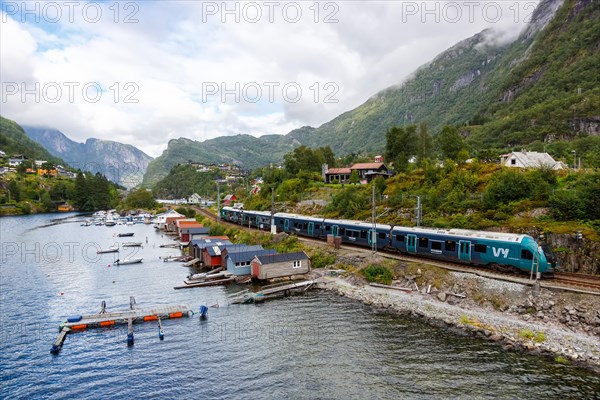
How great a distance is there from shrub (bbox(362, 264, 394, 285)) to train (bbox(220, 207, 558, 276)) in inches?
158

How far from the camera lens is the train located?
29359mm

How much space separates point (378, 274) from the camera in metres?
37.2

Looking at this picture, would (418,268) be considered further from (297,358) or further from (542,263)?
(297,358)

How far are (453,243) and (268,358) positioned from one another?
68.1 feet

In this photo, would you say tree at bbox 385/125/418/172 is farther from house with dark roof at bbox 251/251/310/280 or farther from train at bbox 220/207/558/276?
house with dark roof at bbox 251/251/310/280

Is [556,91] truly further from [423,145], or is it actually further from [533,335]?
[533,335]

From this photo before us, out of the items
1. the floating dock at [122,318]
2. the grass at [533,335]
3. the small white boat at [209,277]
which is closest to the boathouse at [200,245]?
the small white boat at [209,277]

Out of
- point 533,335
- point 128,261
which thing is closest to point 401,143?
point 128,261

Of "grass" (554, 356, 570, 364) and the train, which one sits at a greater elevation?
the train

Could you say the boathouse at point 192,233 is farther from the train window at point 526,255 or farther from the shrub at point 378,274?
the train window at point 526,255

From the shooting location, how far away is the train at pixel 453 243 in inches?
1156

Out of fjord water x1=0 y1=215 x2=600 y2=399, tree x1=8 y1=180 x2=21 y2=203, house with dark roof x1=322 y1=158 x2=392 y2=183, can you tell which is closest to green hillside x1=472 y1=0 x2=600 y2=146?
house with dark roof x1=322 y1=158 x2=392 y2=183

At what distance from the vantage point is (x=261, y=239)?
58.0 metres

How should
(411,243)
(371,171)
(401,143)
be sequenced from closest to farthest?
(411,243)
(401,143)
(371,171)
